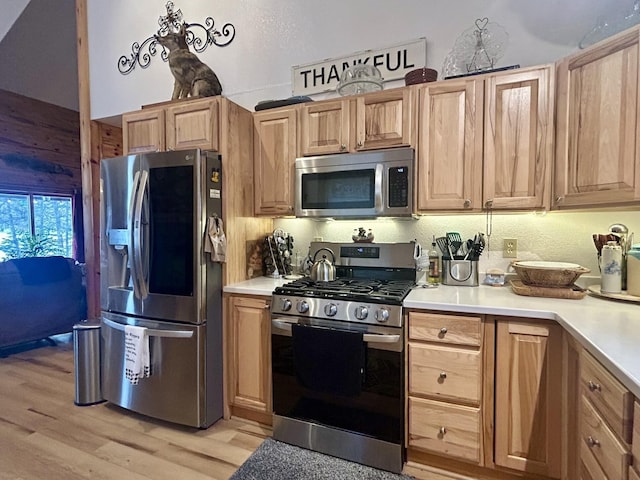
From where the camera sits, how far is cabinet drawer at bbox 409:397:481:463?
5.56 ft

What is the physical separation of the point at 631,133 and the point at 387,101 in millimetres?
1202

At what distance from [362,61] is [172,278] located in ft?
6.70

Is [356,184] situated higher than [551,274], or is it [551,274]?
[356,184]

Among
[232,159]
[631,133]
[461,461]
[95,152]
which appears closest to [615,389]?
[461,461]

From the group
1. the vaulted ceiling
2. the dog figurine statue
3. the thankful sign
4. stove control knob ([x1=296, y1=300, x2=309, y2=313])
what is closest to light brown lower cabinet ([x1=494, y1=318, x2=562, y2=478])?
stove control knob ([x1=296, y1=300, x2=309, y2=313])

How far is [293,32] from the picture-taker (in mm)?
2781

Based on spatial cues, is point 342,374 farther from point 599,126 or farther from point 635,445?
point 599,126

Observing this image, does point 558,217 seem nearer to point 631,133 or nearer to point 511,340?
point 631,133

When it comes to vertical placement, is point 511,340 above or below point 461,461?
above

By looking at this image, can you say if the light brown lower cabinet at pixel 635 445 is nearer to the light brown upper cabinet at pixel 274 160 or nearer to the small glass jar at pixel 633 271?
the small glass jar at pixel 633 271

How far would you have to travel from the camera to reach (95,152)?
12.0 feet

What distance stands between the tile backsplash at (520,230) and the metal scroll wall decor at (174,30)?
193 cm

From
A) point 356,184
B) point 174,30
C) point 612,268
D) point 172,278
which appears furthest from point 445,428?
point 174,30

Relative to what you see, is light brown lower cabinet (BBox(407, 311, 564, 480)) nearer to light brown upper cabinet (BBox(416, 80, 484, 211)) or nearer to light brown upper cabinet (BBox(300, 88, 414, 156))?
light brown upper cabinet (BBox(416, 80, 484, 211))
